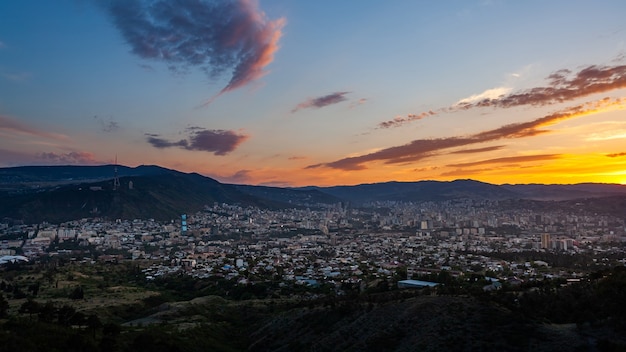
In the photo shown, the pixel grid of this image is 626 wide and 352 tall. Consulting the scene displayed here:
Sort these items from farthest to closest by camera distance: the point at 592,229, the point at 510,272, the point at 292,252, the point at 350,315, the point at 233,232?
the point at 233,232, the point at 592,229, the point at 292,252, the point at 510,272, the point at 350,315

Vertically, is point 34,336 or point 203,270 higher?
point 34,336

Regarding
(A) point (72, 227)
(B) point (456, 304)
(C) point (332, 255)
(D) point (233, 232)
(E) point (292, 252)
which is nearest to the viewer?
(B) point (456, 304)

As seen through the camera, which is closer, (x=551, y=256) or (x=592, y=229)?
(x=551, y=256)

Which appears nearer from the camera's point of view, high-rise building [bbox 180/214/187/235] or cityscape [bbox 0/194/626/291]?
cityscape [bbox 0/194/626/291]

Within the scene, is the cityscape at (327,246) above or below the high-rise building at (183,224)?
below

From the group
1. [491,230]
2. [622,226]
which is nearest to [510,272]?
[491,230]

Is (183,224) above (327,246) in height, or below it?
above

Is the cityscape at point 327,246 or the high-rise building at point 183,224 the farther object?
the high-rise building at point 183,224

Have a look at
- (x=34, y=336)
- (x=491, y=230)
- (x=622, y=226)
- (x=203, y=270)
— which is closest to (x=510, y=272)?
(x=203, y=270)

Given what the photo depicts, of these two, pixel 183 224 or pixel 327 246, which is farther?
pixel 183 224

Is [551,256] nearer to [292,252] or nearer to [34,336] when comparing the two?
[292,252]

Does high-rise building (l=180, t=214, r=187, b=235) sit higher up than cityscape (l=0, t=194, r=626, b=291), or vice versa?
high-rise building (l=180, t=214, r=187, b=235)
